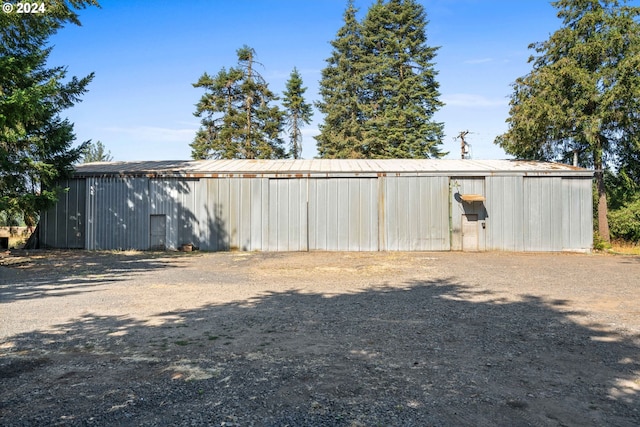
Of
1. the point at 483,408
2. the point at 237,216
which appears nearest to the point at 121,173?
the point at 237,216

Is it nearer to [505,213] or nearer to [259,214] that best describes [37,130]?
[259,214]

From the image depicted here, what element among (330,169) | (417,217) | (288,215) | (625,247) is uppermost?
(330,169)

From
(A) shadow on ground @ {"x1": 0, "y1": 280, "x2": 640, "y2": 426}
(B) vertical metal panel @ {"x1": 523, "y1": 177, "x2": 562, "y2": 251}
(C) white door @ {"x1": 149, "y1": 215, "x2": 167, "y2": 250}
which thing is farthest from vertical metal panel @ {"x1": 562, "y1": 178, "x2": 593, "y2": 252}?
(C) white door @ {"x1": 149, "y1": 215, "x2": 167, "y2": 250}

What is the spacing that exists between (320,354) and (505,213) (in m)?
17.6

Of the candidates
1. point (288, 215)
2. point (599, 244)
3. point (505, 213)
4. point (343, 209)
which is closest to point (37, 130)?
point (288, 215)

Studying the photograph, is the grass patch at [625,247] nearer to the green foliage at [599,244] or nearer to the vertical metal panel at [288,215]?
the green foliage at [599,244]

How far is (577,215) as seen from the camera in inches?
772

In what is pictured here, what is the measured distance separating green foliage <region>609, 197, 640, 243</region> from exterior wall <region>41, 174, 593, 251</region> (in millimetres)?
5446

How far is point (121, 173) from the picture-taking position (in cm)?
2044

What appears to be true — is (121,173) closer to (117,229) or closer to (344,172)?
(117,229)

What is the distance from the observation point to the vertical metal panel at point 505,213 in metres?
19.6

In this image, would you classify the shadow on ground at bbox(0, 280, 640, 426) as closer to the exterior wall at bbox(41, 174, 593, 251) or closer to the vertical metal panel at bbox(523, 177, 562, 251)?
the exterior wall at bbox(41, 174, 593, 251)

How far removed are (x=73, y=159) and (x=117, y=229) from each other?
3.90 meters

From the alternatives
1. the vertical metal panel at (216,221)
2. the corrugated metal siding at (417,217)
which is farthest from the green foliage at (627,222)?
the vertical metal panel at (216,221)
